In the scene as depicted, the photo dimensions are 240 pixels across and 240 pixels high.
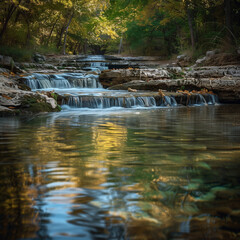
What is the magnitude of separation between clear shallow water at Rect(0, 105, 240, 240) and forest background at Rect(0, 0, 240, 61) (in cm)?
1340

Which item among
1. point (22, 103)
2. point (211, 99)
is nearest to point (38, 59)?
point (211, 99)

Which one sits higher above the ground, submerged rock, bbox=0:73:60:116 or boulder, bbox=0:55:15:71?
boulder, bbox=0:55:15:71

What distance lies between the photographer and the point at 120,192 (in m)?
1.94

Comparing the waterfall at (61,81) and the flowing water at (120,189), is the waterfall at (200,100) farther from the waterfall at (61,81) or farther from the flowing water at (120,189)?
the flowing water at (120,189)

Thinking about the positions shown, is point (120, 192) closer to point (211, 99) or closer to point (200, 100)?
point (200, 100)

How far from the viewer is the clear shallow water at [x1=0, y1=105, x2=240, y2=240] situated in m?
1.46

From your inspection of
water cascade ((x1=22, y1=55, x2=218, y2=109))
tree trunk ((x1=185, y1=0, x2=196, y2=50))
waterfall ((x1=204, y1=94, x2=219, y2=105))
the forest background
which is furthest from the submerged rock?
tree trunk ((x1=185, y1=0, x2=196, y2=50))

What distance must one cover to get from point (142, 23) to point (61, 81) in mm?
13746

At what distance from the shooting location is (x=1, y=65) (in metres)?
15.0

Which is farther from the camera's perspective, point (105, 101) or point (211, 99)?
point (211, 99)

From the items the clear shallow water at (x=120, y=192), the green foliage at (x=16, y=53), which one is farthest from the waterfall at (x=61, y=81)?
the clear shallow water at (x=120, y=192)

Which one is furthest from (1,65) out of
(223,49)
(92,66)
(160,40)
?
(160,40)

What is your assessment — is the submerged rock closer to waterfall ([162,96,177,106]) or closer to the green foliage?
waterfall ([162,96,177,106])

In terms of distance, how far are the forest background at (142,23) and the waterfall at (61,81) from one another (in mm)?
3874
